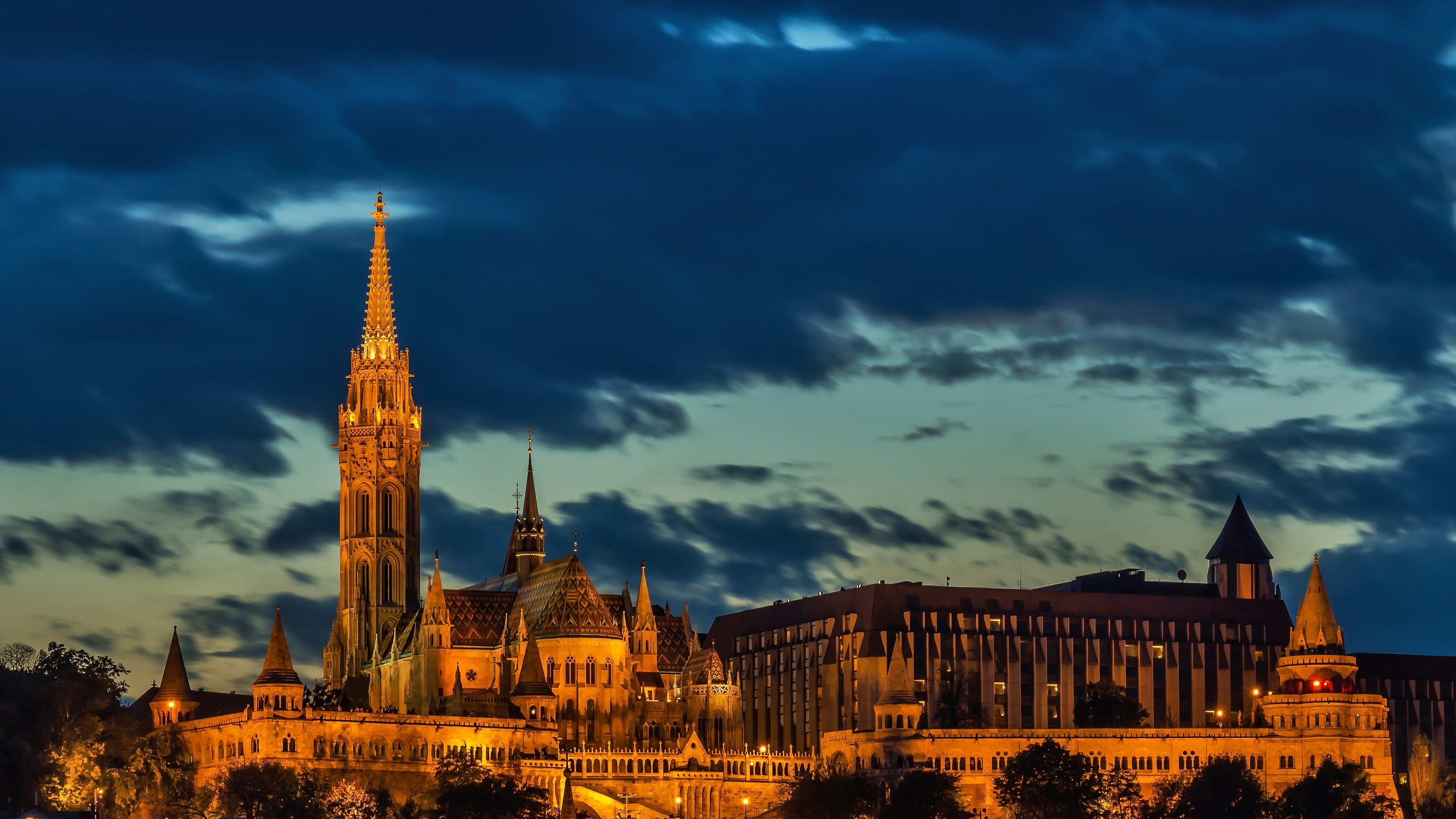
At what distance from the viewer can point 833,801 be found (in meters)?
195

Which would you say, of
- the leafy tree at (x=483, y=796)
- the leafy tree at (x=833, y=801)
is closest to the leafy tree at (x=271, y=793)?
the leafy tree at (x=483, y=796)

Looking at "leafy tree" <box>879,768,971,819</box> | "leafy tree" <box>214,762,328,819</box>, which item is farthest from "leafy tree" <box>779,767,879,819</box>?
"leafy tree" <box>214,762,328,819</box>

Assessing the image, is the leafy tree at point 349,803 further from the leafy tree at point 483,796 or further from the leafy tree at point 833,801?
the leafy tree at point 833,801

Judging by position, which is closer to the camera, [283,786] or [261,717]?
[283,786]

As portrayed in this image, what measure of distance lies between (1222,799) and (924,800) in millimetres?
22539

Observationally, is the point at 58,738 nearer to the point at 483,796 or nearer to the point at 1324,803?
the point at 483,796

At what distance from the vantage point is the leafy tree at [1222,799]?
7520 inches

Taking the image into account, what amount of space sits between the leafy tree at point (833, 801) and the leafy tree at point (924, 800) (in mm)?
1766

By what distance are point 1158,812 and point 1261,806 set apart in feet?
25.2

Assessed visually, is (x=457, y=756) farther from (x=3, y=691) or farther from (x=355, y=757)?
(x=3, y=691)

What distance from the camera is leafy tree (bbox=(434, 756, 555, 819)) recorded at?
182375 mm

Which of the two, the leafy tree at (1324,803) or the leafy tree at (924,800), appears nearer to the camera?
the leafy tree at (1324,803)

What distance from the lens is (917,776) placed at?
197500 millimetres

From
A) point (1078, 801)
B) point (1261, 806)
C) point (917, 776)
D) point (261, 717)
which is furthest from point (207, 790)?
point (1261, 806)
